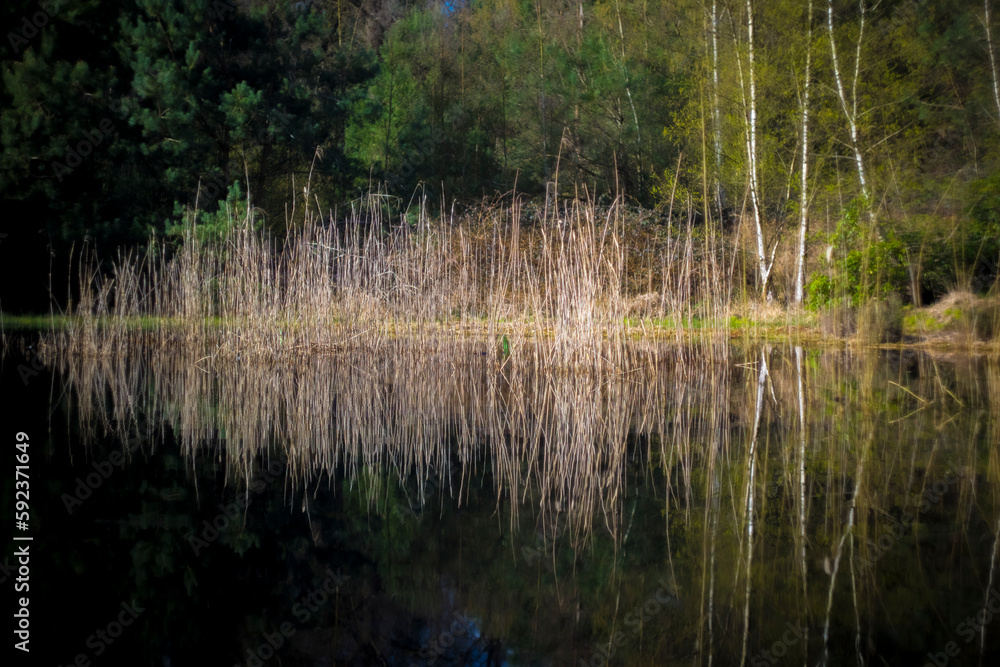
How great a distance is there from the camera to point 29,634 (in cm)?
134

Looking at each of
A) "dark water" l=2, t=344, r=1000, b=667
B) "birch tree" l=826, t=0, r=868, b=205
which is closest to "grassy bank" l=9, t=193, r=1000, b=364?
"dark water" l=2, t=344, r=1000, b=667

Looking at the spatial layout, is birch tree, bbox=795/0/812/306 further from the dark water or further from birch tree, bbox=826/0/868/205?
the dark water

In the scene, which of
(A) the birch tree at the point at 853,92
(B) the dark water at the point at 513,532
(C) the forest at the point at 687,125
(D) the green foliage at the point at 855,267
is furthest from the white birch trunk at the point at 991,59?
(B) the dark water at the point at 513,532

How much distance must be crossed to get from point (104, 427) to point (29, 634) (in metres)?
2.07

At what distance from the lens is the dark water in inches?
52.0

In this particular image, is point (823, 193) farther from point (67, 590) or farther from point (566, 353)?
point (67, 590)

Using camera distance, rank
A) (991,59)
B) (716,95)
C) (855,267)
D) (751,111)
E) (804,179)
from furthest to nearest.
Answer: (716,95) → (751,111) → (804,179) → (991,59) → (855,267)

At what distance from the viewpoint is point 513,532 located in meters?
1.87

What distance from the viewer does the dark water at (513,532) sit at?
4.33ft

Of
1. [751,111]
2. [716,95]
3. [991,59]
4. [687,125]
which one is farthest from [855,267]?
[687,125]

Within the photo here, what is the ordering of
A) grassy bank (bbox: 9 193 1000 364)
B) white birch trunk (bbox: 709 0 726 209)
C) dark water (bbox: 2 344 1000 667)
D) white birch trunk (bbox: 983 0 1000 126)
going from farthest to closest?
white birch trunk (bbox: 709 0 726 209) → white birch trunk (bbox: 983 0 1000 126) → grassy bank (bbox: 9 193 1000 364) → dark water (bbox: 2 344 1000 667)

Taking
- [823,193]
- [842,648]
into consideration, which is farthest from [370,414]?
[823,193]

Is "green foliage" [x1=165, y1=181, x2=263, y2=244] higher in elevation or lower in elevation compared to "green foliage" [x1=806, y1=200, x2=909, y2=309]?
higher

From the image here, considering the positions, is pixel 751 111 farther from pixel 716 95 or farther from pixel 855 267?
pixel 855 267
